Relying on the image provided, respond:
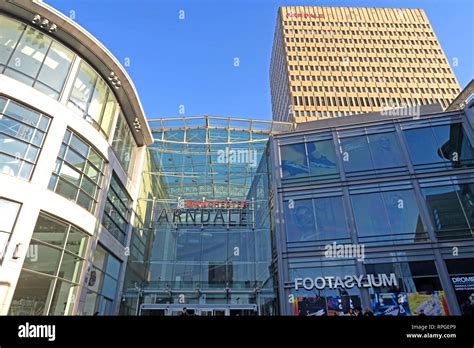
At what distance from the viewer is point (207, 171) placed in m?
23.5

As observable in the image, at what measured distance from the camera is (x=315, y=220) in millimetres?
17359

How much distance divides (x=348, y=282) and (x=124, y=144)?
52.5 feet

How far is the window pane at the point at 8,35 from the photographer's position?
491 inches

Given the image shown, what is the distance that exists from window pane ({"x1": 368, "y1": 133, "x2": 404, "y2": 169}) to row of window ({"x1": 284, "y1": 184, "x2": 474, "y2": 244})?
1.96 meters

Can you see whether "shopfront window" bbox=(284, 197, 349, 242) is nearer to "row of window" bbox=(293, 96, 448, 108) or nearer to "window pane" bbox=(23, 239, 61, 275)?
"window pane" bbox=(23, 239, 61, 275)

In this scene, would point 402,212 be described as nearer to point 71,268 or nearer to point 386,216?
point 386,216

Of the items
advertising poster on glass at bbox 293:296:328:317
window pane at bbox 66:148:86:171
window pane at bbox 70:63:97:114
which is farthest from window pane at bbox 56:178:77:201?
advertising poster on glass at bbox 293:296:328:317

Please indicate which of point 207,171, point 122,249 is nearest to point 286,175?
point 207,171

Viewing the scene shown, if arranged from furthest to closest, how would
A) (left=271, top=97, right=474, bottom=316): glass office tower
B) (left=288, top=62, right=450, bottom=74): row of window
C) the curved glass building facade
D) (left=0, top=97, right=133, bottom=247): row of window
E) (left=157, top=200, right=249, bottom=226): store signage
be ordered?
(left=288, top=62, right=450, bottom=74): row of window < (left=157, top=200, right=249, bottom=226): store signage < (left=271, top=97, right=474, bottom=316): glass office tower < (left=0, top=97, right=133, bottom=247): row of window < the curved glass building facade

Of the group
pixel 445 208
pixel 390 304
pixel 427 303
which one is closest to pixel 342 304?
pixel 390 304

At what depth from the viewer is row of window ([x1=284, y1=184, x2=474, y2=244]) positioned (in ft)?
52.4

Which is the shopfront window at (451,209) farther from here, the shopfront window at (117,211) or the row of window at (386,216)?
the shopfront window at (117,211)

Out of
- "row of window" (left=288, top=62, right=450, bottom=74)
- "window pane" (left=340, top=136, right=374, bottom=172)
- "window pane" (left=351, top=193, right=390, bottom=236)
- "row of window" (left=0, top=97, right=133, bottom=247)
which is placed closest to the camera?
"row of window" (left=0, top=97, right=133, bottom=247)
